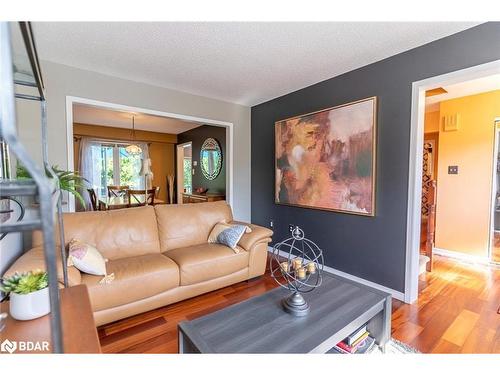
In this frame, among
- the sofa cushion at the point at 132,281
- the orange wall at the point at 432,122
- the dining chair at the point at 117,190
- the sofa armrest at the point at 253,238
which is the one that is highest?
the orange wall at the point at 432,122

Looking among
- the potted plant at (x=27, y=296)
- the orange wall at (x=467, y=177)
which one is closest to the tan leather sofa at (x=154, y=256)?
the potted plant at (x=27, y=296)

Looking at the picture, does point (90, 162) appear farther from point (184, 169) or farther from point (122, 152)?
point (184, 169)

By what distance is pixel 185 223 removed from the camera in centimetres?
283

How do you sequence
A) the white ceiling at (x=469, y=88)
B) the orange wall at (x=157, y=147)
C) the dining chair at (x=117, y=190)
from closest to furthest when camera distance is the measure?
the white ceiling at (x=469, y=88), the dining chair at (x=117, y=190), the orange wall at (x=157, y=147)

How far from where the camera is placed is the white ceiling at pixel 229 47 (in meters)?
1.95

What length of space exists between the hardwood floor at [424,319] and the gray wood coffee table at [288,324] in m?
0.49

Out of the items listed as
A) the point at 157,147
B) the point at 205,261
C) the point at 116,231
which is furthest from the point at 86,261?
the point at 157,147

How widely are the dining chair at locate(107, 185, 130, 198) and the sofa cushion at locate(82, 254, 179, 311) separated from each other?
3.15m

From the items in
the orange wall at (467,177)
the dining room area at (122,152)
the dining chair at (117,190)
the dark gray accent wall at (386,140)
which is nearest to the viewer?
the dark gray accent wall at (386,140)

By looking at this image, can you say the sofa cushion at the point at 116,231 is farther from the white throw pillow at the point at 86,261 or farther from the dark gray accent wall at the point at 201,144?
the dark gray accent wall at the point at 201,144

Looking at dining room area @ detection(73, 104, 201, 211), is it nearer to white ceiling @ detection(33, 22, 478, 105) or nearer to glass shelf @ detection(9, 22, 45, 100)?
white ceiling @ detection(33, 22, 478, 105)

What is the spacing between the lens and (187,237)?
2.79 meters

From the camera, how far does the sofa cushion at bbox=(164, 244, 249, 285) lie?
7.39 ft
